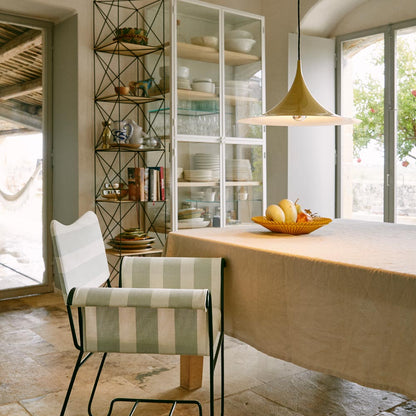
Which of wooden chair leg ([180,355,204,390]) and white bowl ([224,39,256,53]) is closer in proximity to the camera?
wooden chair leg ([180,355,204,390])

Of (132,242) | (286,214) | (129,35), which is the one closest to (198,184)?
(132,242)

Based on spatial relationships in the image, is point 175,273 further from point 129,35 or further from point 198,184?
point 129,35

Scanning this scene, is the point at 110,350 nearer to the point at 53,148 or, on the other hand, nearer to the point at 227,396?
the point at 227,396

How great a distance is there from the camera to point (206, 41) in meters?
4.49

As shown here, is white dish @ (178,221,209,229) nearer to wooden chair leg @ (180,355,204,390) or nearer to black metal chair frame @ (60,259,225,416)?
wooden chair leg @ (180,355,204,390)

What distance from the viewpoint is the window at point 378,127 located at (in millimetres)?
4895

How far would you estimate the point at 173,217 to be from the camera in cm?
430

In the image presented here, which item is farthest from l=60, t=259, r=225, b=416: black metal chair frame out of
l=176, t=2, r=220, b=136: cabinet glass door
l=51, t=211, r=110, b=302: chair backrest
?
l=176, t=2, r=220, b=136: cabinet glass door

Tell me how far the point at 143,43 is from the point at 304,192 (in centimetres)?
209

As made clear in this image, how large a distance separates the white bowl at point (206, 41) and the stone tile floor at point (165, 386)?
2.35 meters

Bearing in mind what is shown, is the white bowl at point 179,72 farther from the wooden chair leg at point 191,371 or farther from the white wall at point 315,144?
the wooden chair leg at point 191,371

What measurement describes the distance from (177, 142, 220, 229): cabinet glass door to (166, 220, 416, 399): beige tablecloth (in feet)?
5.82

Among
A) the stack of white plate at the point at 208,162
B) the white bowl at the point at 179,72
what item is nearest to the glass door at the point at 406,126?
the stack of white plate at the point at 208,162

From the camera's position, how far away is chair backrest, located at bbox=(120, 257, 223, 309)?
2344 mm
